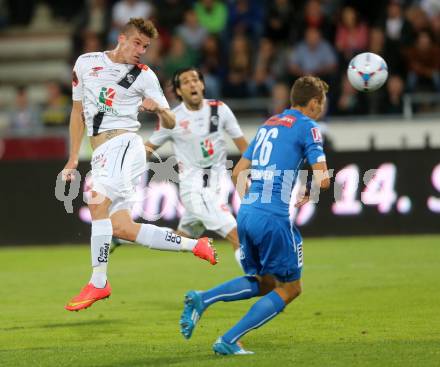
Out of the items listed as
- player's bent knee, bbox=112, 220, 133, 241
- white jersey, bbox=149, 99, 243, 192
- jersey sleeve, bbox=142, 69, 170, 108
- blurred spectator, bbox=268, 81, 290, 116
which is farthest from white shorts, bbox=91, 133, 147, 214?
blurred spectator, bbox=268, 81, 290, 116

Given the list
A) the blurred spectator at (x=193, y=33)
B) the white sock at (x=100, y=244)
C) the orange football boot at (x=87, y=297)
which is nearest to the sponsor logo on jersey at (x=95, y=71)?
the white sock at (x=100, y=244)

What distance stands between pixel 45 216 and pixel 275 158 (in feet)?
31.9

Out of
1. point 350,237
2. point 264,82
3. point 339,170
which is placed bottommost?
point 350,237

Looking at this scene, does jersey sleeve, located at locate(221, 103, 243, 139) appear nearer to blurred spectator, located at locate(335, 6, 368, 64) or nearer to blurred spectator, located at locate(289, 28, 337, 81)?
blurred spectator, located at locate(289, 28, 337, 81)

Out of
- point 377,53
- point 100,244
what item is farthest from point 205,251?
point 377,53

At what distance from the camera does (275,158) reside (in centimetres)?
746

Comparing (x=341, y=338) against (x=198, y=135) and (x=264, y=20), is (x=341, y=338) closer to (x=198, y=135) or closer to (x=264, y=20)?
(x=198, y=135)

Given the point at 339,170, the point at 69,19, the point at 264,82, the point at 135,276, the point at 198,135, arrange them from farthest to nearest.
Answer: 1. the point at 69,19
2. the point at 264,82
3. the point at 339,170
4. the point at 135,276
5. the point at 198,135

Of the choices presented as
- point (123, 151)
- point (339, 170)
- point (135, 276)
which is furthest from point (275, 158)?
point (339, 170)

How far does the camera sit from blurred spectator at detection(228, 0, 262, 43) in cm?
1952

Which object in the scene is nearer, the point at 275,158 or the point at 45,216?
the point at 275,158

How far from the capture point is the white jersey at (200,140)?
1139 centimetres

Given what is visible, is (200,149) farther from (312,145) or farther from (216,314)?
(312,145)

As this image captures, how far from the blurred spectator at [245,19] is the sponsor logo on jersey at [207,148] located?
8.28 metres
